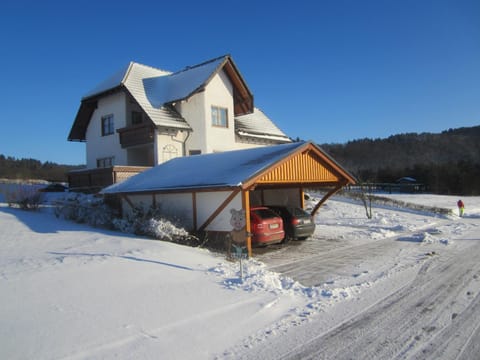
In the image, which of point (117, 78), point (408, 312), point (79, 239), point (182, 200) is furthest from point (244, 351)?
point (117, 78)

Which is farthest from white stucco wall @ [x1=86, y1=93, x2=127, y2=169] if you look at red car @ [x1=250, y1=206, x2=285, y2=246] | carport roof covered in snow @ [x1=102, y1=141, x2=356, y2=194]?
red car @ [x1=250, y1=206, x2=285, y2=246]

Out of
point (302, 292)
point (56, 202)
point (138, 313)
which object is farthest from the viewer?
point (56, 202)

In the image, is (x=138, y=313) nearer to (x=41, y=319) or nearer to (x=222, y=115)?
(x=41, y=319)

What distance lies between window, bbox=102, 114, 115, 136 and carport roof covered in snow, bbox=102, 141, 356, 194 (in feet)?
30.2

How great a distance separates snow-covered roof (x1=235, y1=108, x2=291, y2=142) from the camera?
28.9 metres

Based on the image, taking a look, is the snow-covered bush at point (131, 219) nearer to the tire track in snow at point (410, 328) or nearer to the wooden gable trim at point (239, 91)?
the tire track in snow at point (410, 328)

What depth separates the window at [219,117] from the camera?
2581 centimetres

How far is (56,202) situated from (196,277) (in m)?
12.1

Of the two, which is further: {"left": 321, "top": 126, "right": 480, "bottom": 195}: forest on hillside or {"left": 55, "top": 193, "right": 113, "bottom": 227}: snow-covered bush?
{"left": 321, "top": 126, "right": 480, "bottom": 195}: forest on hillside

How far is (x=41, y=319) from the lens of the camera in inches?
228

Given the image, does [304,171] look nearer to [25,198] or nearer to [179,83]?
[25,198]

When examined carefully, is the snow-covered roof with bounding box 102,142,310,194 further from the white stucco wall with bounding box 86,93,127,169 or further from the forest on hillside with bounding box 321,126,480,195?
the forest on hillside with bounding box 321,126,480,195

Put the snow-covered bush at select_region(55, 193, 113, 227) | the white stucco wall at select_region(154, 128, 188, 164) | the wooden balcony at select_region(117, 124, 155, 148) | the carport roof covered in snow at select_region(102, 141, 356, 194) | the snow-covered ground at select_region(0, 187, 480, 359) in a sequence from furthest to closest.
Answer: the white stucco wall at select_region(154, 128, 188, 164), the wooden balcony at select_region(117, 124, 155, 148), the snow-covered bush at select_region(55, 193, 113, 227), the carport roof covered in snow at select_region(102, 141, 356, 194), the snow-covered ground at select_region(0, 187, 480, 359)

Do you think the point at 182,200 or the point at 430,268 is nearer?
the point at 430,268
